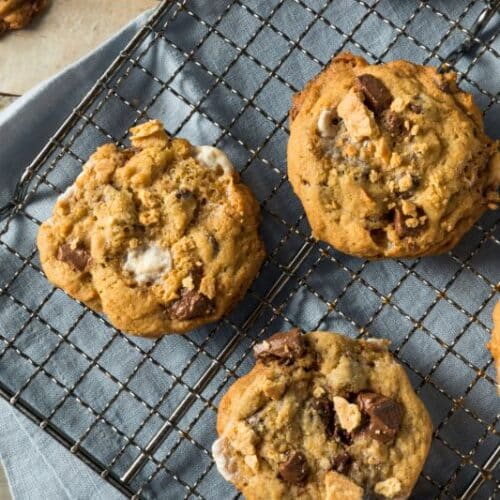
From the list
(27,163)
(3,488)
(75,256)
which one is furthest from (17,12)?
(3,488)

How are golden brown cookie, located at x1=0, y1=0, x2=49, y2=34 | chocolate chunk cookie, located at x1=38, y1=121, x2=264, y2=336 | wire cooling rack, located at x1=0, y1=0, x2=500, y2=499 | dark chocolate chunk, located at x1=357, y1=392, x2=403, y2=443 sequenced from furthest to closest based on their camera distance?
golden brown cookie, located at x1=0, y1=0, x2=49, y2=34, wire cooling rack, located at x1=0, y1=0, x2=500, y2=499, chocolate chunk cookie, located at x1=38, y1=121, x2=264, y2=336, dark chocolate chunk, located at x1=357, y1=392, x2=403, y2=443

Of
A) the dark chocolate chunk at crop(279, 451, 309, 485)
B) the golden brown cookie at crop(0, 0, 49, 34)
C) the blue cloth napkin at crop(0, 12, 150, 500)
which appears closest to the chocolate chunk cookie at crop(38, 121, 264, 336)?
the blue cloth napkin at crop(0, 12, 150, 500)

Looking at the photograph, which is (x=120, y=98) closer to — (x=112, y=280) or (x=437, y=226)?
(x=112, y=280)

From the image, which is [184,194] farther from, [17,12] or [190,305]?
[17,12]

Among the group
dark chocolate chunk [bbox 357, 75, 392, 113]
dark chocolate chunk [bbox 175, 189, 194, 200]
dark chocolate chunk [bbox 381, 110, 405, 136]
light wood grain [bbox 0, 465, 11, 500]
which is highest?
dark chocolate chunk [bbox 357, 75, 392, 113]

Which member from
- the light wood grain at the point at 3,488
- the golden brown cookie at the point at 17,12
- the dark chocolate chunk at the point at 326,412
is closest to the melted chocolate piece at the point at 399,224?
the dark chocolate chunk at the point at 326,412

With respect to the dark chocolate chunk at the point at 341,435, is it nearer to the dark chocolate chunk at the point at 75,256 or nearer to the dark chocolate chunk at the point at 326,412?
the dark chocolate chunk at the point at 326,412

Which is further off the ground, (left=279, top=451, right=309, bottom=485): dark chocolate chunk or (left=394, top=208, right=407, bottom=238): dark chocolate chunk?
(left=394, top=208, right=407, bottom=238): dark chocolate chunk

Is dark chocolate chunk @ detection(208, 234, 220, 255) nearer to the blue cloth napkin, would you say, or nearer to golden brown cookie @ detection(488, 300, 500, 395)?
the blue cloth napkin
